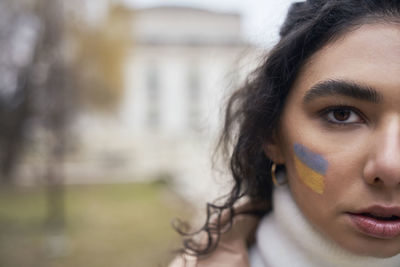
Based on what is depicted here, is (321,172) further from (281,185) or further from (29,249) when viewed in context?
(29,249)

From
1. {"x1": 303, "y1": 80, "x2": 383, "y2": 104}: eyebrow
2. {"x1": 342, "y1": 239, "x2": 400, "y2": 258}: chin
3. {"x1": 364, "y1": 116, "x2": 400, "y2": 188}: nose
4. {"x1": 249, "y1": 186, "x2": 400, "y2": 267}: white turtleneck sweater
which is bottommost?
{"x1": 249, "y1": 186, "x2": 400, "y2": 267}: white turtleneck sweater

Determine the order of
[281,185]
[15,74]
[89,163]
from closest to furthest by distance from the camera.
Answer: [281,185]
[15,74]
[89,163]

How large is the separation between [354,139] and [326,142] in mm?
81

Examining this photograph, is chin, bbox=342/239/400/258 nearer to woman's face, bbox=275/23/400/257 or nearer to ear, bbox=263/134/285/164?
woman's face, bbox=275/23/400/257

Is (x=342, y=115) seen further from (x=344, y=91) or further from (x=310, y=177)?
(x=310, y=177)

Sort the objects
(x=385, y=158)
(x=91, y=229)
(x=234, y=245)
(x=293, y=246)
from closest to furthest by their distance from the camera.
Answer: (x=385, y=158), (x=293, y=246), (x=234, y=245), (x=91, y=229)

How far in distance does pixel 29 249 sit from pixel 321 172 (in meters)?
7.61

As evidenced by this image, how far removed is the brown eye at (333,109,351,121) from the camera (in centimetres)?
120

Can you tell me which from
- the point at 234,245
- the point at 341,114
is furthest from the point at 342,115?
the point at 234,245

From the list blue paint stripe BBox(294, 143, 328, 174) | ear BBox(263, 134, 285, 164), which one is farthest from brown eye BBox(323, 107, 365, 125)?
ear BBox(263, 134, 285, 164)

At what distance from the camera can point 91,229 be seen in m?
8.80

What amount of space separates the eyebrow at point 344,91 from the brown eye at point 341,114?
2.2 inches

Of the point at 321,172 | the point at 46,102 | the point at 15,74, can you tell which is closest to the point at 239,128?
the point at 321,172

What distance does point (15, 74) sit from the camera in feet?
34.9
